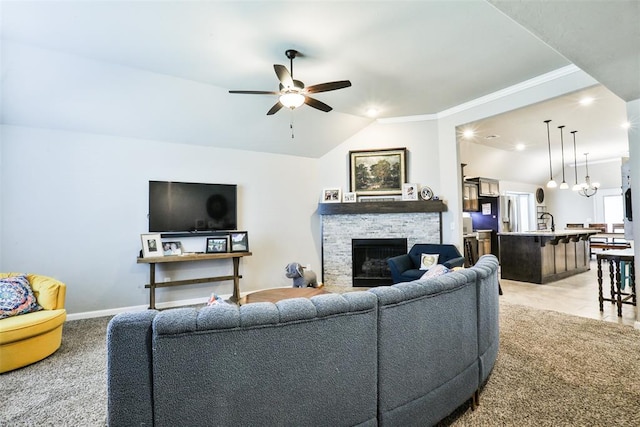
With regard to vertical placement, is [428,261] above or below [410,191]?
below

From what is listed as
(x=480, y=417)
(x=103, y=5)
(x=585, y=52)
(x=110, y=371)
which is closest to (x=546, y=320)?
(x=480, y=417)

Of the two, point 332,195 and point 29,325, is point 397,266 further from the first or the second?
point 29,325

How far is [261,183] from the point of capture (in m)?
5.14

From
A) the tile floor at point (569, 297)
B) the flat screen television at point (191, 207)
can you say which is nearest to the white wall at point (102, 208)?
the flat screen television at point (191, 207)

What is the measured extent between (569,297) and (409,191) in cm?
294

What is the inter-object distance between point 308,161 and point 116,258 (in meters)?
3.49

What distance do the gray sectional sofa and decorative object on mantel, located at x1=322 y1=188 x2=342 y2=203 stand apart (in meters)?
3.81

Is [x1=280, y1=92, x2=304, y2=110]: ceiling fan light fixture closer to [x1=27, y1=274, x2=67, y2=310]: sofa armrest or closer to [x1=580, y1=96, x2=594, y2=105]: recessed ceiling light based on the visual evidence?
[x1=27, y1=274, x2=67, y2=310]: sofa armrest

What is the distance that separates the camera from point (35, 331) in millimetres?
2564

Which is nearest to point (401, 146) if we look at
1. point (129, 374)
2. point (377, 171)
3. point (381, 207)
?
point (377, 171)

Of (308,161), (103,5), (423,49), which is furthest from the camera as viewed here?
(308,161)

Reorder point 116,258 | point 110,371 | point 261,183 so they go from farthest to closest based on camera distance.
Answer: point 261,183 → point 116,258 → point 110,371

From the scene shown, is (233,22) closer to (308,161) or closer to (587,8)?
(587,8)

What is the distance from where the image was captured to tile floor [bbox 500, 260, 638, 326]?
371cm
